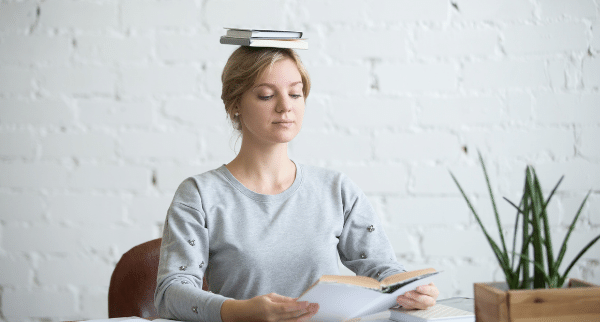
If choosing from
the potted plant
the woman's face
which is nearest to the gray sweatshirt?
the woman's face

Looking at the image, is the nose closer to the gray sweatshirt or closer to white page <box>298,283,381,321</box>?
the gray sweatshirt

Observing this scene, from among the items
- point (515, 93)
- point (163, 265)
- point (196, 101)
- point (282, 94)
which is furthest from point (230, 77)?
point (515, 93)

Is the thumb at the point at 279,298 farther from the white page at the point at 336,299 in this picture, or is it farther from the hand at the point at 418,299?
the hand at the point at 418,299

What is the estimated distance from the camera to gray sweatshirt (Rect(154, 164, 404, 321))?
1.09 metres

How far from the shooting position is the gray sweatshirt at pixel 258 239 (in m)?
1.09

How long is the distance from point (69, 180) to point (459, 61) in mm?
1225

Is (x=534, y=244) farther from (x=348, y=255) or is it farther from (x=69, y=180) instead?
(x=69, y=180)

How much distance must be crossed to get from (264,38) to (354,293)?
58cm

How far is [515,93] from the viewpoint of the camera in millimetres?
1734

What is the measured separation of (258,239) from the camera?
1.11 metres

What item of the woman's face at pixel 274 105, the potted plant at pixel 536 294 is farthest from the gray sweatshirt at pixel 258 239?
the potted plant at pixel 536 294

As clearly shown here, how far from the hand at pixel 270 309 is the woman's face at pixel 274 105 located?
0.36 m

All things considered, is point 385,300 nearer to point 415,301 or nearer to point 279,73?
point 415,301

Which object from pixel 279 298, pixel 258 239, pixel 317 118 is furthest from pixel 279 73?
pixel 317 118
